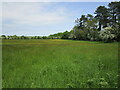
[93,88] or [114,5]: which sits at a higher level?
[114,5]

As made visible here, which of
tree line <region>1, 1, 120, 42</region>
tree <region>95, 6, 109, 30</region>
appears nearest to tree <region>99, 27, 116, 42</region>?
tree line <region>1, 1, 120, 42</region>

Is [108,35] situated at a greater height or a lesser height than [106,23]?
lesser

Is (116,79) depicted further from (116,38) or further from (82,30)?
(82,30)

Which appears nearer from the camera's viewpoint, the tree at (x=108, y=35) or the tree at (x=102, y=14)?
the tree at (x=102, y=14)

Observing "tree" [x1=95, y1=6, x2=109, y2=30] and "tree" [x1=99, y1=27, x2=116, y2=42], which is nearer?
"tree" [x1=95, y1=6, x2=109, y2=30]

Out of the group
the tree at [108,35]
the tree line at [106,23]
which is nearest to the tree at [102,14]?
the tree line at [106,23]

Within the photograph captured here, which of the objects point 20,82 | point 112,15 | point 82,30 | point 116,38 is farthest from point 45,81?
point 82,30

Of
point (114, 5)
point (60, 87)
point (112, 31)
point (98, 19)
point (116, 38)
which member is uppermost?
point (114, 5)

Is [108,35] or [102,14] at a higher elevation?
[102,14]

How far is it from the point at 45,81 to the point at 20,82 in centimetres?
84

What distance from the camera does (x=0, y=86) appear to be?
3.14m

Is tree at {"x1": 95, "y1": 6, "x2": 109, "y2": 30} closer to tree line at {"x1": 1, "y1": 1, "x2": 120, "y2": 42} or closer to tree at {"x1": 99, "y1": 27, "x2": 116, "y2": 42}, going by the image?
tree line at {"x1": 1, "y1": 1, "x2": 120, "y2": 42}

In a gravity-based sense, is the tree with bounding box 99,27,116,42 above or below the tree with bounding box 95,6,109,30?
below

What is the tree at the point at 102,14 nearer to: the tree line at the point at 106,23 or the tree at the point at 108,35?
the tree line at the point at 106,23
